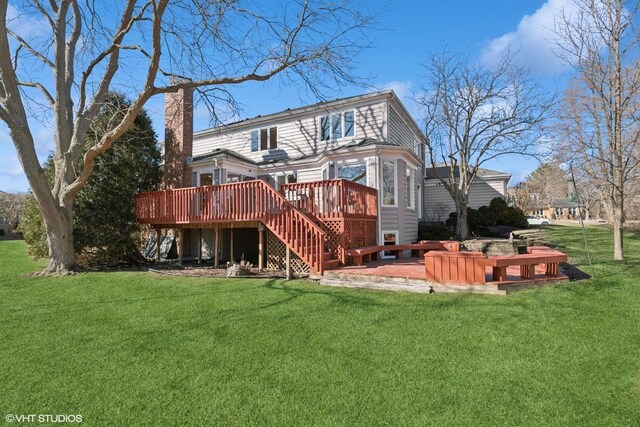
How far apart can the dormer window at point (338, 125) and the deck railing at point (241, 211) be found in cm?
582

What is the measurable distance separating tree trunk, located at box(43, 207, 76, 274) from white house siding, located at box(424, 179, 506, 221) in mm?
17657

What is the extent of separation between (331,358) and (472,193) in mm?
19835

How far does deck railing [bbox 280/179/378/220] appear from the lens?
30.1 ft

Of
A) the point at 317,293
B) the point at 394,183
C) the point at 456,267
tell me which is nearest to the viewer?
the point at 456,267

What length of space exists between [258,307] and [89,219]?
28.3ft

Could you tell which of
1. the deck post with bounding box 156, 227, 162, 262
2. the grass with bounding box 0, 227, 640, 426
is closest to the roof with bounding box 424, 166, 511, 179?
the deck post with bounding box 156, 227, 162, 262

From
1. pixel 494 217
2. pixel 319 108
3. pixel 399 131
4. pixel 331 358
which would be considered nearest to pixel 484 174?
pixel 494 217

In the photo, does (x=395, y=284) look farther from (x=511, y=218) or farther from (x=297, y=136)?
(x=511, y=218)

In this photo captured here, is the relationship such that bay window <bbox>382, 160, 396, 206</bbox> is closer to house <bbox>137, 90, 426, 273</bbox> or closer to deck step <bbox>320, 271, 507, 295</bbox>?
house <bbox>137, 90, 426, 273</bbox>

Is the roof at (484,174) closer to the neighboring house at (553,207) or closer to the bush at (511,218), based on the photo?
the bush at (511,218)

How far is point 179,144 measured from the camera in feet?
45.6

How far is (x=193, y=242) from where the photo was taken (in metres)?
13.7

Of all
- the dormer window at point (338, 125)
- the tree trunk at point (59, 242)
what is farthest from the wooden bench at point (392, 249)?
the tree trunk at point (59, 242)

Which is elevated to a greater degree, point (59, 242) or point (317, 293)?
point (59, 242)
